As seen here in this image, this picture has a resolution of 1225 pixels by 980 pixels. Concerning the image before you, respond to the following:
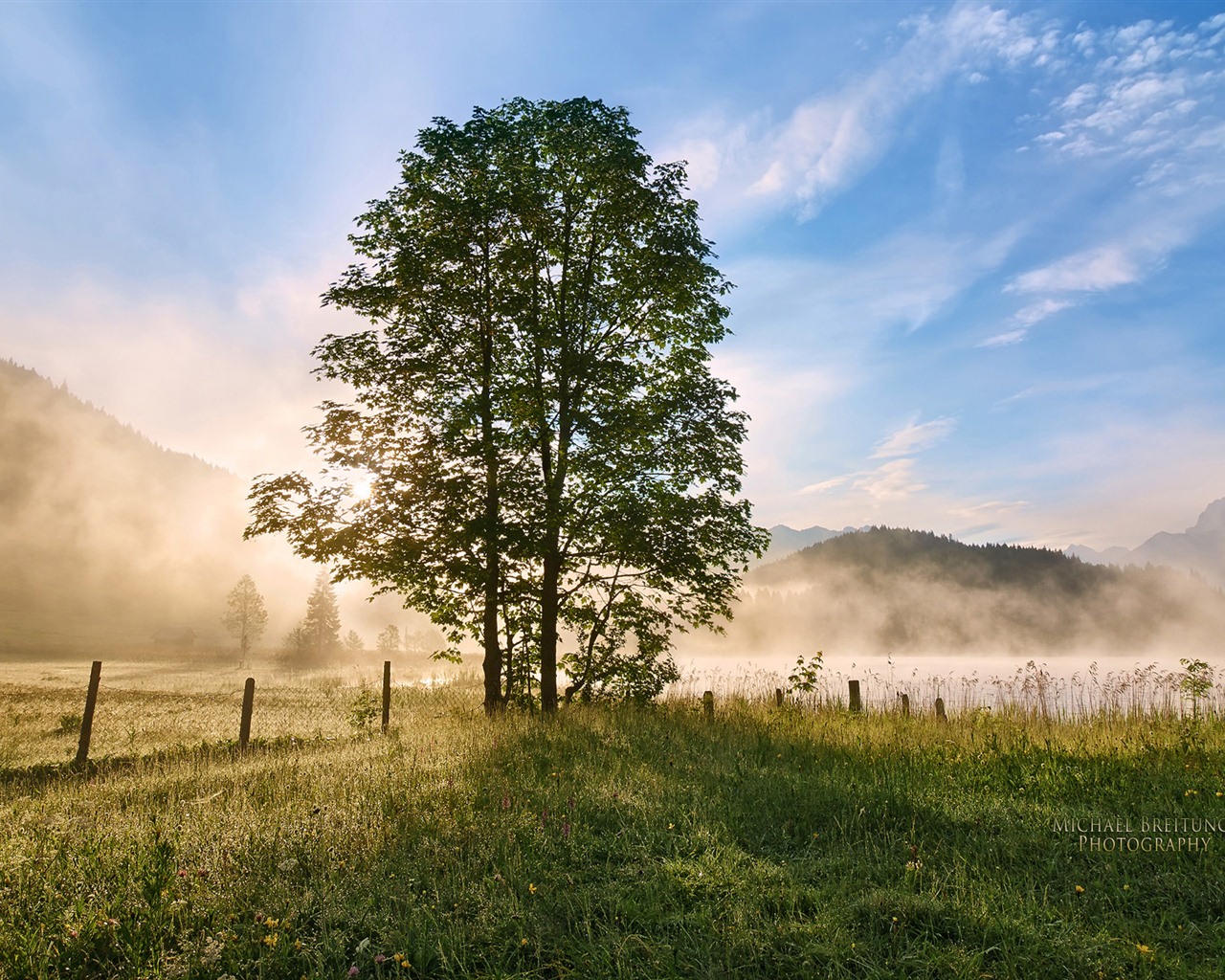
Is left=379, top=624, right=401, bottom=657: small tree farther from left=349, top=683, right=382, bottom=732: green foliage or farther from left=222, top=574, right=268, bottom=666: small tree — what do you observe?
left=349, top=683, right=382, bottom=732: green foliage

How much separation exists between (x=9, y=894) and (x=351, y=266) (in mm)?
15233

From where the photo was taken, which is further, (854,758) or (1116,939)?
(854,758)

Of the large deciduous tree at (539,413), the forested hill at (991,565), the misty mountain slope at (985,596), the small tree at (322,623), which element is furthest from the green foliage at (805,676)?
the forested hill at (991,565)

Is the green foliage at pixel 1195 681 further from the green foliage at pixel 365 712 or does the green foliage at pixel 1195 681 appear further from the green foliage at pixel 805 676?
the green foliage at pixel 365 712

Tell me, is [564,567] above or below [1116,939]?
above

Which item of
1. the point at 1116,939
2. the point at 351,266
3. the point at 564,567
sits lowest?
the point at 1116,939

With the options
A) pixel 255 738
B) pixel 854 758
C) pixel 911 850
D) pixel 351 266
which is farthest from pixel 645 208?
pixel 255 738

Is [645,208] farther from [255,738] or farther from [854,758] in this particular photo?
[255,738]

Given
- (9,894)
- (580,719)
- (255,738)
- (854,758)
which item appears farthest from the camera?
(255,738)

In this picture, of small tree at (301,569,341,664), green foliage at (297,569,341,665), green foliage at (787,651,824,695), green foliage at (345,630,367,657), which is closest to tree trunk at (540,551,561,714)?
green foliage at (787,651,824,695)

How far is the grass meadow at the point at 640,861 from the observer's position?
446 centimetres

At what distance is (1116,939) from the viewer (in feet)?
15.0

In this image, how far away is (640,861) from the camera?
5.81 m

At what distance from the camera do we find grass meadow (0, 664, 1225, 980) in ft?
14.6
